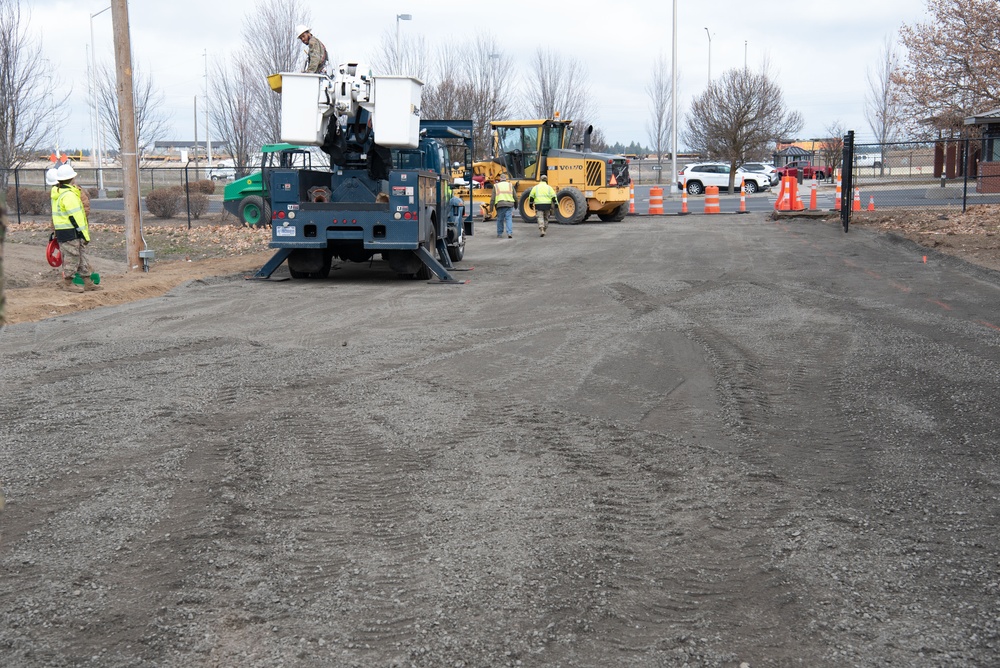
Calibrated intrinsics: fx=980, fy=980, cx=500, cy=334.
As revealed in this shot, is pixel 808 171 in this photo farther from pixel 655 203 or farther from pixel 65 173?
pixel 65 173

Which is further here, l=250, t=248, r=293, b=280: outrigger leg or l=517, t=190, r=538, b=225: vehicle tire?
l=517, t=190, r=538, b=225: vehicle tire

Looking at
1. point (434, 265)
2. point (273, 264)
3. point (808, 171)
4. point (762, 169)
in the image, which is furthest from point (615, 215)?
point (808, 171)

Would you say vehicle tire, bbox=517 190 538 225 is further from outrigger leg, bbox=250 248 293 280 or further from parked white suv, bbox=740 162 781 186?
parked white suv, bbox=740 162 781 186

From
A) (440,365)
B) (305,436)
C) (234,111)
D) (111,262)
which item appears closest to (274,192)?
(111,262)

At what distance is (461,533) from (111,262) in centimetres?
1538

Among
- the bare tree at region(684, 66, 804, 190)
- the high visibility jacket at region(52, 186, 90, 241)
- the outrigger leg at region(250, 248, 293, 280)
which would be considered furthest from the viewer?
the bare tree at region(684, 66, 804, 190)

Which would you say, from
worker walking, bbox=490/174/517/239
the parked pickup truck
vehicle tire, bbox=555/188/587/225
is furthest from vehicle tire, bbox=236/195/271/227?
the parked pickup truck

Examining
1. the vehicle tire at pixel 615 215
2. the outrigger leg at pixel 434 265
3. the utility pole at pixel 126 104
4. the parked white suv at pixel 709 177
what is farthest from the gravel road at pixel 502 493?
the parked white suv at pixel 709 177

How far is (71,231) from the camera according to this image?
1384cm

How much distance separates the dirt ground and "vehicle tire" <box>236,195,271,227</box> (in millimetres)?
938

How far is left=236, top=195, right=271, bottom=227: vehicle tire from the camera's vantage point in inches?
1116

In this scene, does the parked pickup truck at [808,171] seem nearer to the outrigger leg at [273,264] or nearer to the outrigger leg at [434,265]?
the outrigger leg at [434,265]

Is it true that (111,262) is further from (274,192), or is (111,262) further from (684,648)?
(684,648)

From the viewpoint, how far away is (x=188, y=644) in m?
3.55
